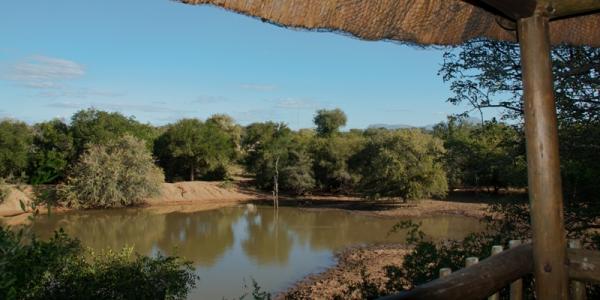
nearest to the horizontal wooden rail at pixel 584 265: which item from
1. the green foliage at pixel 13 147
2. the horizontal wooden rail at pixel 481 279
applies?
the horizontal wooden rail at pixel 481 279

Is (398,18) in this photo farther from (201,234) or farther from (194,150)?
(194,150)

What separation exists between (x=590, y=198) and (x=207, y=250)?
12961mm

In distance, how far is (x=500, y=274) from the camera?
5.73ft

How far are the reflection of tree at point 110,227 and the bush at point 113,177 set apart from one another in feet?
2.78

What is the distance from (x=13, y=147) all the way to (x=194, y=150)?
9818 millimetres

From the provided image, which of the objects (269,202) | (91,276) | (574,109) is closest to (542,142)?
(574,109)

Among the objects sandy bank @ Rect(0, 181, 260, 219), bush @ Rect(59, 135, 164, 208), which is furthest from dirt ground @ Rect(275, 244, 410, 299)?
bush @ Rect(59, 135, 164, 208)

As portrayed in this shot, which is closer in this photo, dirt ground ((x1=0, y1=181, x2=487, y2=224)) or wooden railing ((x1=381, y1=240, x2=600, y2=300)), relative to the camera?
wooden railing ((x1=381, y1=240, x2=600, y2=300))

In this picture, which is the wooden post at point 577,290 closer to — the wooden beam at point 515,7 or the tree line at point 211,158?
the wooden beam at point 515,7

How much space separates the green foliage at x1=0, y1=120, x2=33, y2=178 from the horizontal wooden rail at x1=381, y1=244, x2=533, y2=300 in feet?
84.5

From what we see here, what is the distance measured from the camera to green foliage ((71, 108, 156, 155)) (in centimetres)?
2614

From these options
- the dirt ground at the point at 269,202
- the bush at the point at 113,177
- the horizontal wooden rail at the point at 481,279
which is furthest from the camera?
the bush at the point at 113,177

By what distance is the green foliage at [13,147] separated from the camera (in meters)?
24.2

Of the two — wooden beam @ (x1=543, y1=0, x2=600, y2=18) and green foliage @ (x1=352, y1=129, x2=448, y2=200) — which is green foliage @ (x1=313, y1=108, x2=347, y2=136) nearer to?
green foliage @ (x1=352, y1=129, x2=448, y2=200)
